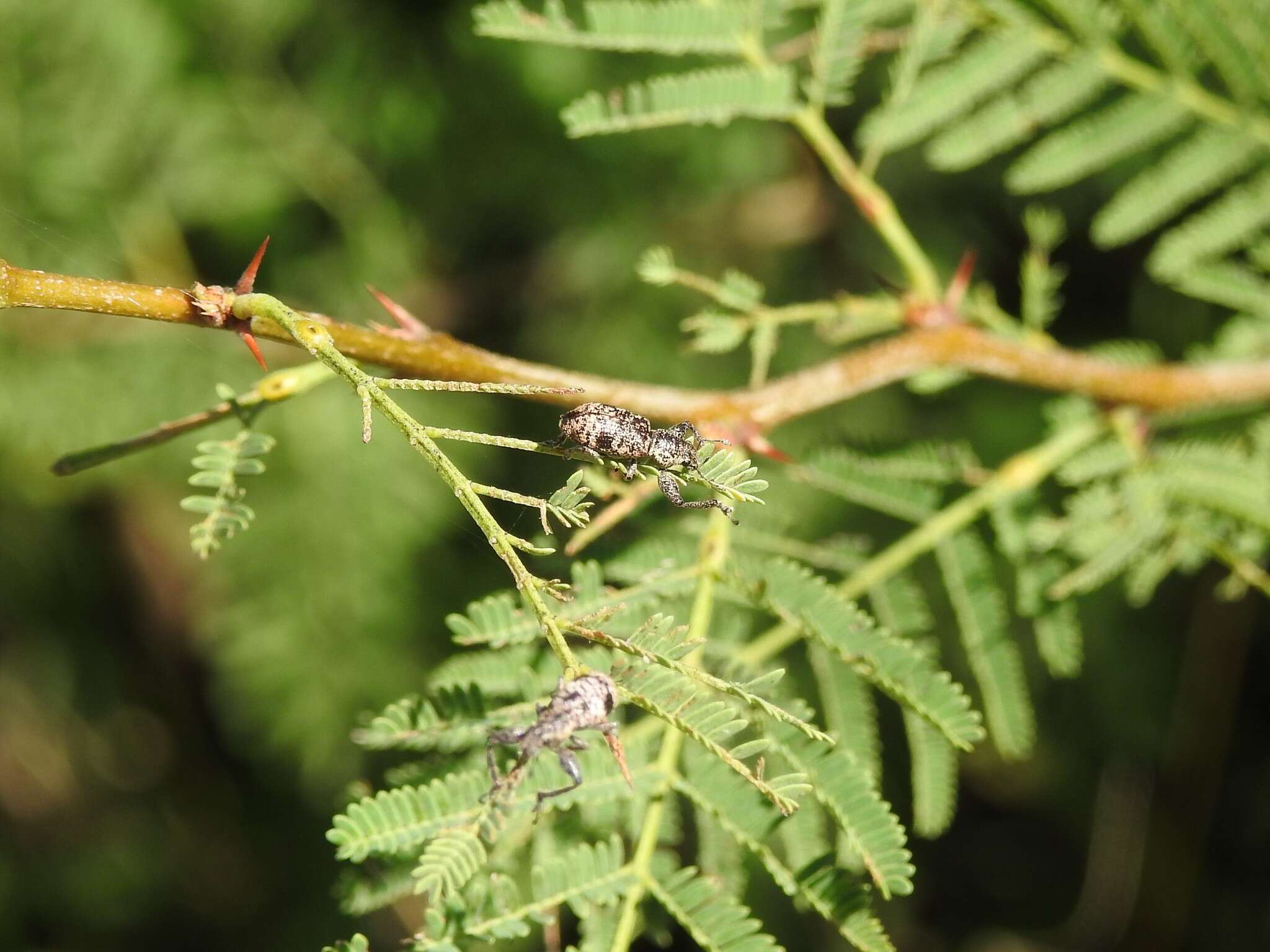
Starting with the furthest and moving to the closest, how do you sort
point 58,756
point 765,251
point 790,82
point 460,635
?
1. point 58,756
2. point 765,251
3. point 790,82
4. point 460,635

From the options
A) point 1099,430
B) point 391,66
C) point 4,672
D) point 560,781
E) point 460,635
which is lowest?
point 4,672

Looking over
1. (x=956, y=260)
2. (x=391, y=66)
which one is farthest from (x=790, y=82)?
(x=391, y=66)

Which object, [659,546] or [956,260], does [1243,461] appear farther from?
[956,260]

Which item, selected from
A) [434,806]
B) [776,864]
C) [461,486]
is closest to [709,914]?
[776,864]

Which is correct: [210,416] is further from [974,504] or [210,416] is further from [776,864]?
[974,504]

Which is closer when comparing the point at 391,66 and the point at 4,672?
the point at 391,66

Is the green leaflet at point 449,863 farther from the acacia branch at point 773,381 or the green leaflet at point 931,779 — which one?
the green leaflet at point 931,779

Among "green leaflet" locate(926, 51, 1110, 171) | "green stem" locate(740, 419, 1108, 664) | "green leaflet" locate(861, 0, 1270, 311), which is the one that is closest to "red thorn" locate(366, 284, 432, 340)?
"green stem" locate(740, 419, 1108, 664)
